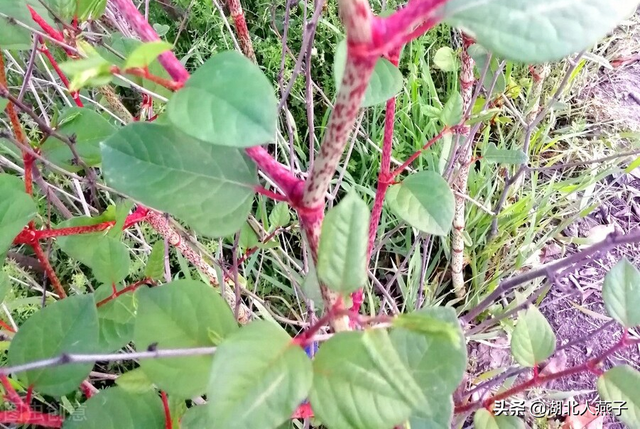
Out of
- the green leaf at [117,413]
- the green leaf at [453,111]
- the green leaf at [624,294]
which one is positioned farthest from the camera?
the green leaf at [453,111]

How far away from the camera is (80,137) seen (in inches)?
24.0

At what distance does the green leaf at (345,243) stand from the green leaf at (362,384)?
0.04 metres

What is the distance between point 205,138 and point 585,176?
141 cm

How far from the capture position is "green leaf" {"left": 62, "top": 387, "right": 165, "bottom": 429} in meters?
0.47

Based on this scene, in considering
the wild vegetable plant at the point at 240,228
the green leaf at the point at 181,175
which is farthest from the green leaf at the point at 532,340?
the green leaf at the point at 181,175

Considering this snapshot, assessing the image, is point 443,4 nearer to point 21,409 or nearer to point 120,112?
point 21,409

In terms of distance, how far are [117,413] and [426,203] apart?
16.3 inches

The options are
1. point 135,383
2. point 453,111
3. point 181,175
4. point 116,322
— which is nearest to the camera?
point 181,175

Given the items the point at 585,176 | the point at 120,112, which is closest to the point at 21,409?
the point at 120,112

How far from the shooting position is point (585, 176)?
1429mm

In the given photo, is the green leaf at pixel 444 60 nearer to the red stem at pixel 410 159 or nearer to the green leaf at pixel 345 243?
the red stem at pixel 410 159

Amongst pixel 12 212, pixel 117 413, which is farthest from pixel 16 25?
pixel 117 413

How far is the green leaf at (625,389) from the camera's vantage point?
20.7 inches

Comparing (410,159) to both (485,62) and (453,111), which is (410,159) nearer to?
(453,111)
